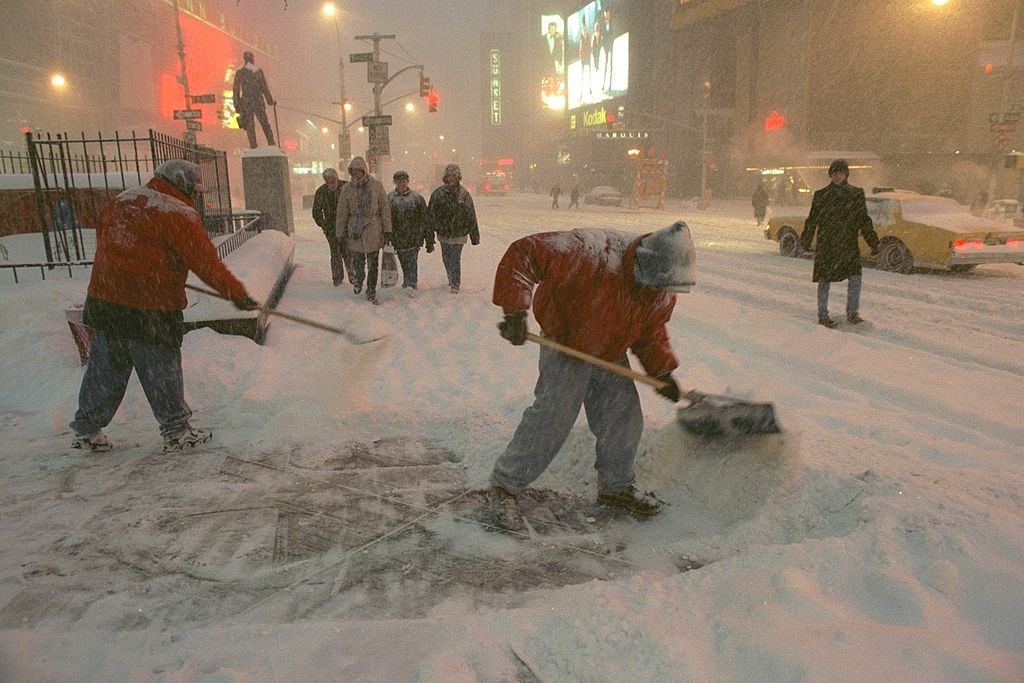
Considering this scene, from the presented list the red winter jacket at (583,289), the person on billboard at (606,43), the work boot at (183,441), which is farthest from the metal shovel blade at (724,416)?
the person on billboard at (606,43)

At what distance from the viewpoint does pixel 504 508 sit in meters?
3.44

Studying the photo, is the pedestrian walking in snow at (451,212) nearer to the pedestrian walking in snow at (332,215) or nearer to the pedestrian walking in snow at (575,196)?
the pedestrian walking in snow at (332,215)

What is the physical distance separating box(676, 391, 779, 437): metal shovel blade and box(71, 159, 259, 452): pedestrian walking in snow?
111 inches

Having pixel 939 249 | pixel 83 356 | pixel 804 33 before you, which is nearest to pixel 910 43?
pixel 804 33

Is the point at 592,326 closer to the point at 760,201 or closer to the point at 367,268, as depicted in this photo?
the point at 367,268

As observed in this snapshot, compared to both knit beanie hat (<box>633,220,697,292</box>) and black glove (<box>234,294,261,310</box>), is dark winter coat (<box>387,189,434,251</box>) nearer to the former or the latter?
black glove (<box>234,294,261,310</box>)

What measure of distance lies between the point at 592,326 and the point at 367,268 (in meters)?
6.41

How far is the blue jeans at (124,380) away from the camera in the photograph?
13.7 feet

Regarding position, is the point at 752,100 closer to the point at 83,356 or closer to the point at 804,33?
the point at 804,33

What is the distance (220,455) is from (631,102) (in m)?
62.4

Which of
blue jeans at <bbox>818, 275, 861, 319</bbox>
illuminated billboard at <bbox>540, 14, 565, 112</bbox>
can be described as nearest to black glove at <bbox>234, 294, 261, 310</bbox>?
blue jeans at <bbox>818, 275, 861, 319</bbox>

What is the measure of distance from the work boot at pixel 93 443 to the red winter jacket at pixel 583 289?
→ 2.94m

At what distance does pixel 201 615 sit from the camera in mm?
2691

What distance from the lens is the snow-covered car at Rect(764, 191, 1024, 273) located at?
11.0 metres
